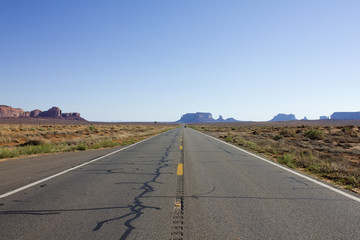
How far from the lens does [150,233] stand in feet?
11.3

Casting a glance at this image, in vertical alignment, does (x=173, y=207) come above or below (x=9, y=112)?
below

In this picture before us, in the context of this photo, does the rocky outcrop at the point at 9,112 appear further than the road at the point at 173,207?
Yes

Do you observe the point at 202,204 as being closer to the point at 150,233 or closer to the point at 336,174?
the point at 150,233

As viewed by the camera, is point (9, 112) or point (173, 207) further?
point (9, 112)

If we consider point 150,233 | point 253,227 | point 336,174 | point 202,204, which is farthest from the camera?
point 336,174

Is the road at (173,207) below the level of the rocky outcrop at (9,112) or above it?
below

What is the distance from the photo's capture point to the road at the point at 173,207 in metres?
3.49

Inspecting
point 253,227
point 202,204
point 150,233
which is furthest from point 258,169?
point 150,233

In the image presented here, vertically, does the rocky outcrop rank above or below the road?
above

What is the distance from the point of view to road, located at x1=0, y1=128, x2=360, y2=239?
3.49 meters

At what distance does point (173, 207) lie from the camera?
4.57 meters

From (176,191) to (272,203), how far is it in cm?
203

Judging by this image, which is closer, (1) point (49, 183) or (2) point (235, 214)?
(2) point (235, 214)

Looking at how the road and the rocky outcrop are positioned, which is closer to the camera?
the road
